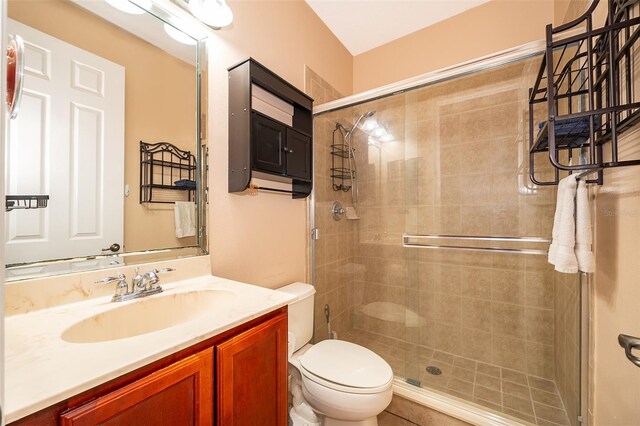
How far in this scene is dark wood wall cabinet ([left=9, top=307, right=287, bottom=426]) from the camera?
484 millimetres

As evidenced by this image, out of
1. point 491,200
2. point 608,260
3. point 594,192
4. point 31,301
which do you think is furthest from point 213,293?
point 491,200

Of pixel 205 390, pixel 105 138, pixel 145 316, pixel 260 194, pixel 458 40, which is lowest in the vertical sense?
pixel 205 390

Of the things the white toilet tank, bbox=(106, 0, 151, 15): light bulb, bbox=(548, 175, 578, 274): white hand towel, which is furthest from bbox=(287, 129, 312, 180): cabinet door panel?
bbox=(548, 175, 578, 274): white hand towel

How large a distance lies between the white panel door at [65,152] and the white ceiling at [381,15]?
63.4 inches

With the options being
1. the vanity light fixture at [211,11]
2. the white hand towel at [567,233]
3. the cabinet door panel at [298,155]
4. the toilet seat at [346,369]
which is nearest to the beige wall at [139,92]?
the vanity light fixture at [211,11]

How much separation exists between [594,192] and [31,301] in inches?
80.2

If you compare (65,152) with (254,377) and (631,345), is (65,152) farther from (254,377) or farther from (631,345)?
(631,345)

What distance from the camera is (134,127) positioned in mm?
1010

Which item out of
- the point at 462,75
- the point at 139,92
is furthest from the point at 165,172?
the point at 462,75

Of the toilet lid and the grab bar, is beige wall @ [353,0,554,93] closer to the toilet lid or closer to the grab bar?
the grab bar

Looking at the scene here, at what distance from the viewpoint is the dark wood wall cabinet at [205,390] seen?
1.59 ft

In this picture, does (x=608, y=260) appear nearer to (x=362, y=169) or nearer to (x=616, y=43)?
(x=616, y=43)

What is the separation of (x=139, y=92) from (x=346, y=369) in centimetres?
149

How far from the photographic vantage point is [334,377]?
3.78 feet
